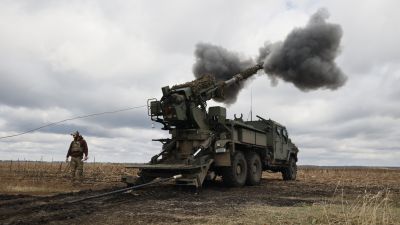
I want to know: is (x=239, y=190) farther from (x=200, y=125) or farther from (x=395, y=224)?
(x=395, y=224)

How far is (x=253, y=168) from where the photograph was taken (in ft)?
58.3

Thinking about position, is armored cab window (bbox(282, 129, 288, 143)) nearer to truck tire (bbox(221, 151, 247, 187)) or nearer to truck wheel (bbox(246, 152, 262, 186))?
truck wheel (bbox(246, 152, 262, 186))

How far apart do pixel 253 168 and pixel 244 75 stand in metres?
3.61

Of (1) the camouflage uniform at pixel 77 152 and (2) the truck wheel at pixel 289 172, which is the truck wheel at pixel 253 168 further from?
(1) the camouflage uniform at pixel 77 152

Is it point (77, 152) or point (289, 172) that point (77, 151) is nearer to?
point (77, 152)

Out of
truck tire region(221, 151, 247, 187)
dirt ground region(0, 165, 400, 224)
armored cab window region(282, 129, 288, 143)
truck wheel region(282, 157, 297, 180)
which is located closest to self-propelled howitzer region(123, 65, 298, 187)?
truck tire region(221, 151, 247, 187)

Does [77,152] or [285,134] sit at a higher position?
[285,134]

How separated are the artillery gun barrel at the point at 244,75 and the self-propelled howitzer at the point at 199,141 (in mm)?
228

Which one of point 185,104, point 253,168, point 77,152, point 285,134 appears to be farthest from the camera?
point 285,134

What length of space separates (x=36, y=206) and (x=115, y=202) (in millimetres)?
1902

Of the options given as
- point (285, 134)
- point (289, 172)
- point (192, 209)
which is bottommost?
point (192, 209)

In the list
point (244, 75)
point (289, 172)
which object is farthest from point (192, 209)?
point (289, 172)

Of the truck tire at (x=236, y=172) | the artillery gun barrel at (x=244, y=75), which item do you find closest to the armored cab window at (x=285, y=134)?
the artillery gun barrel at (x=244, y=75)

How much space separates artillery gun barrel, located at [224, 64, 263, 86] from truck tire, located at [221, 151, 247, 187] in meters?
2.90
